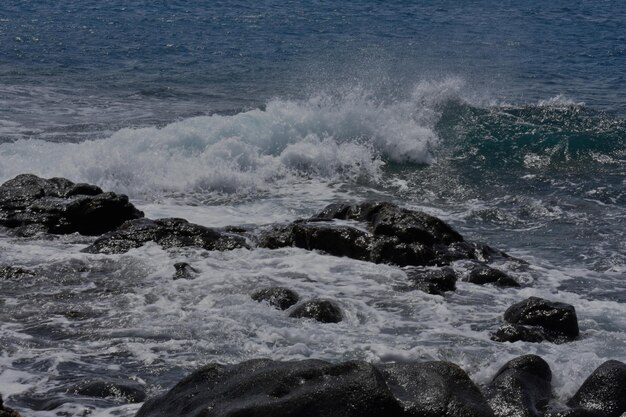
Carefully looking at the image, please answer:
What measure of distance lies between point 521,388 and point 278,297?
122 inches

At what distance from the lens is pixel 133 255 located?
33.5 ft

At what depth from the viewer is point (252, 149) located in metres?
Answer: 16.2

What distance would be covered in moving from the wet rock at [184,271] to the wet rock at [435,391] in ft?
13.3

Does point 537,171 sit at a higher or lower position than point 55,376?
lower

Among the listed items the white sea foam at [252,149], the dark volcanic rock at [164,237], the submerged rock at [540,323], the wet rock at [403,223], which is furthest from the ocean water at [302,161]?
the wet rock at [403,223]

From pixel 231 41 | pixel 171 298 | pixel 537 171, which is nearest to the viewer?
pixel 171 298

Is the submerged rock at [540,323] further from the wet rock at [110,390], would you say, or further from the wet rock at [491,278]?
the wet rock at [110,390]

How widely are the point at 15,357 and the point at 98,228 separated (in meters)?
4.07

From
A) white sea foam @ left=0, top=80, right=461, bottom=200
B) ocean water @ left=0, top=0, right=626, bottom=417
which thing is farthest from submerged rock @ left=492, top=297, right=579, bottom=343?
white sea foam @ left=0, top=80, right=461, bottom=200

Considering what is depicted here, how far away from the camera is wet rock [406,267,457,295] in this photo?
9430mm

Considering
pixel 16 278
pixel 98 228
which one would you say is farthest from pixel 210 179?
pixel 16 278

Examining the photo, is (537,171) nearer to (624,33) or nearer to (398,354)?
(398,354)

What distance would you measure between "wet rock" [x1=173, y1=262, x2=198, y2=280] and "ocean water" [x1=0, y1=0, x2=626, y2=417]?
16 cm

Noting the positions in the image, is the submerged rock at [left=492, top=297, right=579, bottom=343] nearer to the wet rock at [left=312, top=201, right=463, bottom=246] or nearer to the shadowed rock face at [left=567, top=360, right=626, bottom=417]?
the shadowed rock face at [left=567, top=360, right=626, bottom=417]
